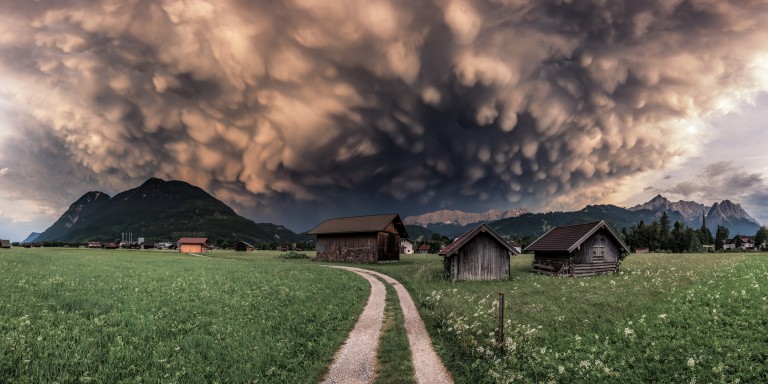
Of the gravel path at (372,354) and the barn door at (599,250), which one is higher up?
the barn door at (599,250)

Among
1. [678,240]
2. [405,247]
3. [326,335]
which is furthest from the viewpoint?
[405,247]

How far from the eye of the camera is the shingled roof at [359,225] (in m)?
64.4

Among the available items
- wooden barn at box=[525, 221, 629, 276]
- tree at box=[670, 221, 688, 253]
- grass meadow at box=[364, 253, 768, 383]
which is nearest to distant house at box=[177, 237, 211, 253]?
wooden barn at box=[525, 221, 629, 276]

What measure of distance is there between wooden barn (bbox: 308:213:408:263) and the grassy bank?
3857 cm

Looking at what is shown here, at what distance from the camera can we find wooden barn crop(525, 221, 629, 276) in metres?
39.0

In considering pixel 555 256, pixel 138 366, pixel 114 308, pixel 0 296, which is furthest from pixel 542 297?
pixel 0 296

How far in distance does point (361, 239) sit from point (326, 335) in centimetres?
4980

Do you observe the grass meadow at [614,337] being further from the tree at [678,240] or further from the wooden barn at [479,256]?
the tree at [678,240]

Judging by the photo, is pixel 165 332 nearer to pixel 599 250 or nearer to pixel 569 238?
pixel 569 238

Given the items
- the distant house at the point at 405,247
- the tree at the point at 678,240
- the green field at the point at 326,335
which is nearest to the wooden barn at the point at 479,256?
the green field at the point at 326,335

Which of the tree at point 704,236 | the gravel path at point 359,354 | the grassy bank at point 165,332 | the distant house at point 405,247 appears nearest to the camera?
the grassy bank at point 165,332

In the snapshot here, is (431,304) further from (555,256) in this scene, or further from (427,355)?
(555,256)

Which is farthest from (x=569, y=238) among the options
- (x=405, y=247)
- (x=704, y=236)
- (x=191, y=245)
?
(x=704, y=236)

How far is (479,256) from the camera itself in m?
37.2
